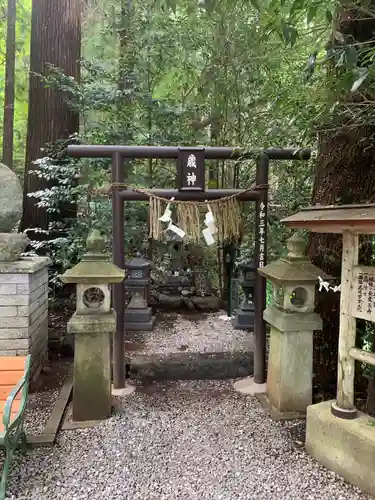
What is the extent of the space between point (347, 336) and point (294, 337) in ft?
2.33

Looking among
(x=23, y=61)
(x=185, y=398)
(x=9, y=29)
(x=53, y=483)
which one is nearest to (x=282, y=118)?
(x=185, y=398)

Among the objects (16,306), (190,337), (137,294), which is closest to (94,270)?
(16,306)

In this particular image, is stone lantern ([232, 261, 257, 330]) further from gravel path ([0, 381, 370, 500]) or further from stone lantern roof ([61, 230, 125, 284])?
stone lantern roof ([61, 230, 125, 284])

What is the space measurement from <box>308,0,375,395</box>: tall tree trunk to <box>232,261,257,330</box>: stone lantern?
7.20ft

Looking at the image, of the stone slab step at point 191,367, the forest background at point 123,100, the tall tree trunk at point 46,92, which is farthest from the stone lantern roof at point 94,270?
the tall tree trunk at point 46,92

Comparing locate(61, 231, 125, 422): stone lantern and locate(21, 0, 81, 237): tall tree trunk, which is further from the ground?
locate(21, 0, 81, 237): tall tree trunk

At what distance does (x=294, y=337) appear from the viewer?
3.49 m

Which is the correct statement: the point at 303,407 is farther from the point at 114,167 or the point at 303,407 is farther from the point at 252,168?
the point at 252,168

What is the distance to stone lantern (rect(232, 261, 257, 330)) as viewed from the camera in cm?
627

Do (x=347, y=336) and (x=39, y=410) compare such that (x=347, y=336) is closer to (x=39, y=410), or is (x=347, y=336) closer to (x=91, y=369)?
(x=91, y=369)

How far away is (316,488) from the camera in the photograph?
2545 mm

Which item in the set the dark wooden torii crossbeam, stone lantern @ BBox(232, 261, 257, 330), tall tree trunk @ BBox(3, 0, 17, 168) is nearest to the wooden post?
the dark wooden torii crossbeam

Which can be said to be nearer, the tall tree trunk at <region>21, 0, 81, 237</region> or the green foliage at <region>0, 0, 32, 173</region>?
the tall tree trunk at <region>21, 0, 81, 237</region>

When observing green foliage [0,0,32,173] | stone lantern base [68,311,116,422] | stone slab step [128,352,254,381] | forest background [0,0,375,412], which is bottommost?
stone slab step [128,352,254,381]
